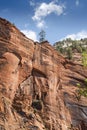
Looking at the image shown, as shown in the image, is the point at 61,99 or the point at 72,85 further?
the point at 72,85

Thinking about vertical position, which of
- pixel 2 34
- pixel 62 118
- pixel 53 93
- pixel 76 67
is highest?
pixel 2 34

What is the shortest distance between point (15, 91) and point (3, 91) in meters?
2.81

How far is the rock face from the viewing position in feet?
171

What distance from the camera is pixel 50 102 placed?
5847 centimetres

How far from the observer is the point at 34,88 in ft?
190

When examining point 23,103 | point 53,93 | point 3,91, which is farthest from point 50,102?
point 3,91

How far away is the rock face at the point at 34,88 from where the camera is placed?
52.2 metres

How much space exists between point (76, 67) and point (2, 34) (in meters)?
19.1

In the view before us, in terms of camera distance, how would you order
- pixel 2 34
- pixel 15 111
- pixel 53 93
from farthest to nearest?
pixel 53 93 → pixel 2 34 → pixel 15 111

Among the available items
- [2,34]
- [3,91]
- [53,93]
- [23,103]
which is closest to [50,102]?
[53,93]

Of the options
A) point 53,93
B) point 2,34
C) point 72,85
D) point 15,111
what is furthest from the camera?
point 72,85

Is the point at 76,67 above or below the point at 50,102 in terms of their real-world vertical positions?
above

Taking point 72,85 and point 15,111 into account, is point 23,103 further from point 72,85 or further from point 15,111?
point 72,85

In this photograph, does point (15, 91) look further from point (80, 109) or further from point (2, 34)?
point (80, 109)
